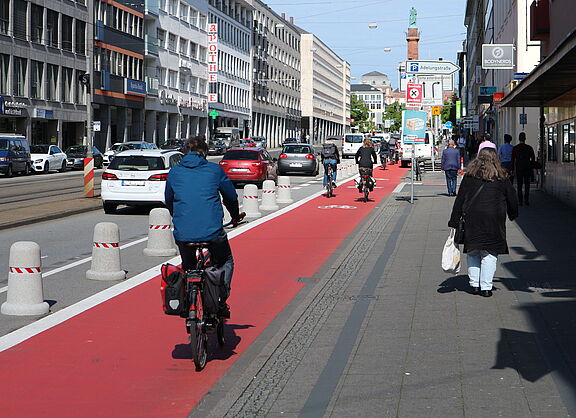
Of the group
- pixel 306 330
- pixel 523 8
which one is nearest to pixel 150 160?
pixel 306 330

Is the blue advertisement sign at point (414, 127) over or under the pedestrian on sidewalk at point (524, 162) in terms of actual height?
over

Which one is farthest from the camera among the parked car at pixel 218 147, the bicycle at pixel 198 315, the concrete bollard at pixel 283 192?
the parked car at pixel 218 147

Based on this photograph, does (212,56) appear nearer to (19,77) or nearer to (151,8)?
(151,8)

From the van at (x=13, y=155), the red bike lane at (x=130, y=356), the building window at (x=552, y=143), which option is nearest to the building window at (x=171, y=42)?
the van at (x=13, y=155)

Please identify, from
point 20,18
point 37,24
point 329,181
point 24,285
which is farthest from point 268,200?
point 37,24

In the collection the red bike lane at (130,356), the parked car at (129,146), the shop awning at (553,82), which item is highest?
the shop awning at (553,82)

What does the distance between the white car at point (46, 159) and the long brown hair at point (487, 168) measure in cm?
3966

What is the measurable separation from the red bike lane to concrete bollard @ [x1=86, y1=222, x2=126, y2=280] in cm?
50

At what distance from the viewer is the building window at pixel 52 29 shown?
5675cm

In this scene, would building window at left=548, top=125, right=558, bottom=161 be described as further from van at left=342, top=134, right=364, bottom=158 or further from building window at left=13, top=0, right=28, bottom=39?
van at left=342, top=134, right=364, bottom=158

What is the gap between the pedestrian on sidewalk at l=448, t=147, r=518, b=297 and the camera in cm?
1008

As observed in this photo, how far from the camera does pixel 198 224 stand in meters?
7.20

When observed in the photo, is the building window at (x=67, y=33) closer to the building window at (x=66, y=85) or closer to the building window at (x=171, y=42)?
the building window at (x=66, y=85)

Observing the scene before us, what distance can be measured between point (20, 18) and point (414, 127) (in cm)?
3453
